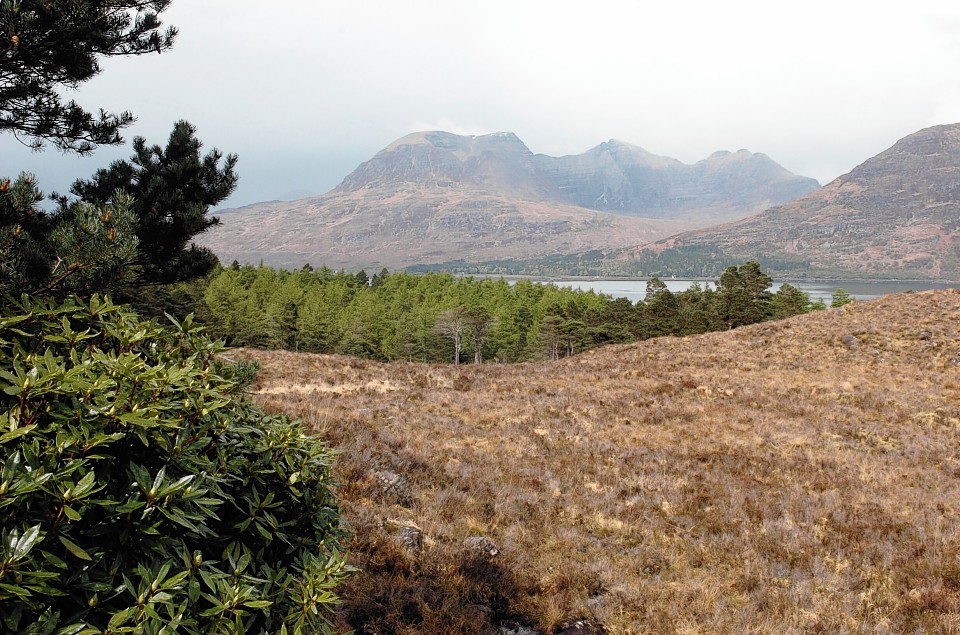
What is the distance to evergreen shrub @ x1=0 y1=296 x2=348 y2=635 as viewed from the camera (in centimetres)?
180

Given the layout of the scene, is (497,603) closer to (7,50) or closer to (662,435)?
(7,50)

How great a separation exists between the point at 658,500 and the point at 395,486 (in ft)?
16.3

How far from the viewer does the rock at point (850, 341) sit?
2383 cm

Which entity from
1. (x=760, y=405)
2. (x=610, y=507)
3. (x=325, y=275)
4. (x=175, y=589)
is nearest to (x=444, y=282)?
(x=325, y=275)

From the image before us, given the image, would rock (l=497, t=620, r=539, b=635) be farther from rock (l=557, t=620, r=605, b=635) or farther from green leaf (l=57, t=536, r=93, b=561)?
green leaf (l=57, t=536, r=93, b=561)

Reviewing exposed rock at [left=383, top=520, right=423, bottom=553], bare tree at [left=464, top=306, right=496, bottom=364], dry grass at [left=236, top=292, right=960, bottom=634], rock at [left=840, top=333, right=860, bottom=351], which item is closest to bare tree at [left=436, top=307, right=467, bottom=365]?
bare tree at [left=464, top=306, right=496, bottom=364]

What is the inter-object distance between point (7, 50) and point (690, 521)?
10896 millimetres

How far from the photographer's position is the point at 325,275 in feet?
316

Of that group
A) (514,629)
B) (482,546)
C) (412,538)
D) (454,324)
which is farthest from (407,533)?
(454,324)

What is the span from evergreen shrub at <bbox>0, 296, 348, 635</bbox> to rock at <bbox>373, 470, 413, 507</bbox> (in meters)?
4.53

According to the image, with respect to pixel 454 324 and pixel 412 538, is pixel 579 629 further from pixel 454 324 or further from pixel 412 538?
pixel 454 324

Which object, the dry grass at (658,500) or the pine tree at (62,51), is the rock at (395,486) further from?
the pine tree at (62,51)

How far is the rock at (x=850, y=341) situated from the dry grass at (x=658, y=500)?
12.8 feet

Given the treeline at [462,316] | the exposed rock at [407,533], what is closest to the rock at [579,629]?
the exposed rock at [407,533]
